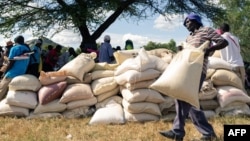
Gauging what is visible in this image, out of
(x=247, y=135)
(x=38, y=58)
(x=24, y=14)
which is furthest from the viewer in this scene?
(x=24, y=14)

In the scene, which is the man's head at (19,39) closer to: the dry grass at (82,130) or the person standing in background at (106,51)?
the dry grass at (82,130)

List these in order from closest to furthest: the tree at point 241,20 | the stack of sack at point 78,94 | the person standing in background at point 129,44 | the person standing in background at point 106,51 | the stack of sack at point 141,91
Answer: the stack of sack at point 141,91, the stack of sack at point 78,94, the person standing in background at point 106,51, the person standing in background at point 129,44, the tree at point 241,20

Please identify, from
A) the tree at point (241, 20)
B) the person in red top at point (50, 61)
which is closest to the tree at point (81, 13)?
the person in red top at point (50, 61)

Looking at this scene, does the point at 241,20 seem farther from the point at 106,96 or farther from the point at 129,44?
the point at 106,96

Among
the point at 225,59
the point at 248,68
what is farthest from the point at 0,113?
the point at 248,68

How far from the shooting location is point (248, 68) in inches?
400

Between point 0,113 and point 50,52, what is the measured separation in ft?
13.4

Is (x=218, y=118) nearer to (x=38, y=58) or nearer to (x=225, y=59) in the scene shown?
(x=225, y=59)

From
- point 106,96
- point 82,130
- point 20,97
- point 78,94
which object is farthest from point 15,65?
point 82,130

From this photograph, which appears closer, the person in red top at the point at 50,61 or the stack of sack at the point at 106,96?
the stack of sack at the point at 106,96

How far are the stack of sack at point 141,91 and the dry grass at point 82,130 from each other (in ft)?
0.67

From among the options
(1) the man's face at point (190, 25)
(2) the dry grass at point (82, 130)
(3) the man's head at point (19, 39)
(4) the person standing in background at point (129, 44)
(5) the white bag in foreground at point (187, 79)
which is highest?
(1) the man's face at point (190, 25)

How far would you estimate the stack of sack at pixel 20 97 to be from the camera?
620 centimetres

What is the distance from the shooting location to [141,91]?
19.0 feet
